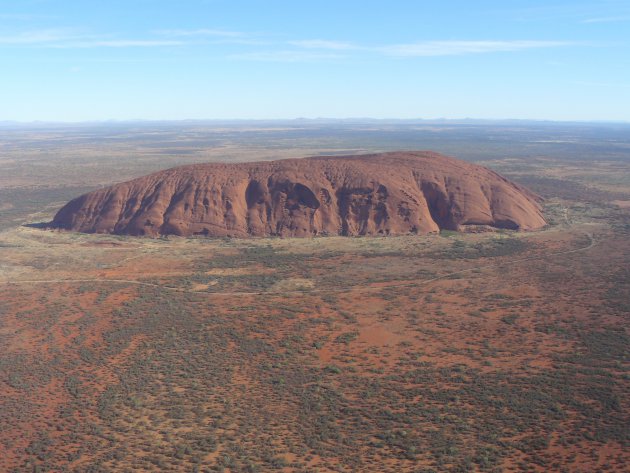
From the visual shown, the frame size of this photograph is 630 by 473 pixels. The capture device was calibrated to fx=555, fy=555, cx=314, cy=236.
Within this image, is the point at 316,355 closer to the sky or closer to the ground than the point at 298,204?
closer to the ground

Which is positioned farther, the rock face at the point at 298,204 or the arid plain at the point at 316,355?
the rock face at the point at 298,204

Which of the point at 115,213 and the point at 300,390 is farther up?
the point at 115,213

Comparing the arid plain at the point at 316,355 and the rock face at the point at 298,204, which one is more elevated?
the rock face at the point at 298,204

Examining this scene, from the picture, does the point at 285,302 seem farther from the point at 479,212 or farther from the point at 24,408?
the point at 479,212

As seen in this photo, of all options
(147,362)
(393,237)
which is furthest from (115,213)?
(147,362)

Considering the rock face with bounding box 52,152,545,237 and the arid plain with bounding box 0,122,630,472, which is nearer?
the arid plain with bounding box 0,122,630,472
